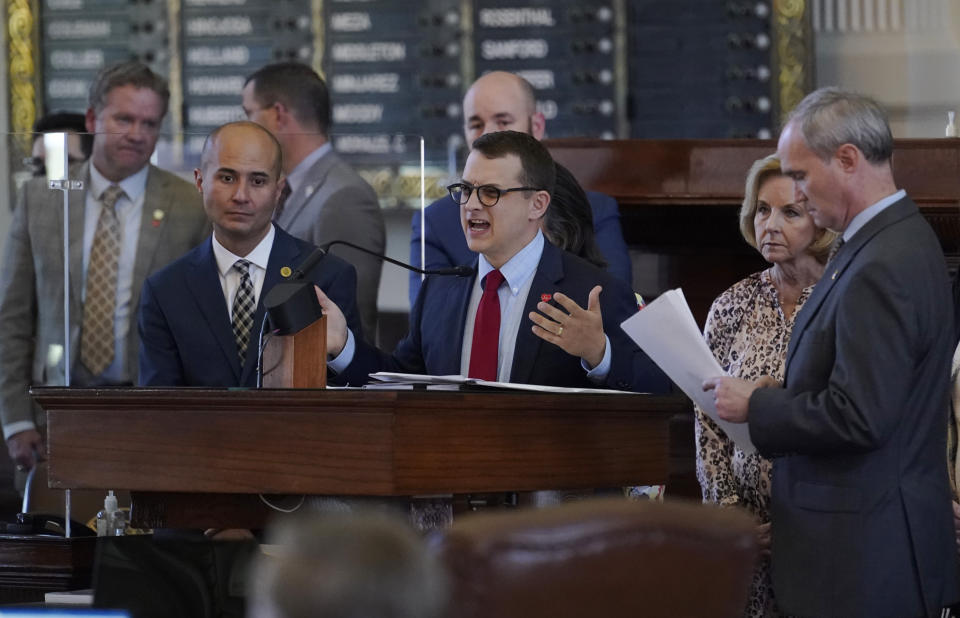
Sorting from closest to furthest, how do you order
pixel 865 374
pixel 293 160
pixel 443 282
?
pixel 865 374 < pixel 443 282 < pixel 293 160

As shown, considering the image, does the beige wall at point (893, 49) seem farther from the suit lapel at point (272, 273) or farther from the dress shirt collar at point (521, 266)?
the suit lapel at point (272, 273)

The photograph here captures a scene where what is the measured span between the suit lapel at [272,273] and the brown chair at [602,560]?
75.4 inches

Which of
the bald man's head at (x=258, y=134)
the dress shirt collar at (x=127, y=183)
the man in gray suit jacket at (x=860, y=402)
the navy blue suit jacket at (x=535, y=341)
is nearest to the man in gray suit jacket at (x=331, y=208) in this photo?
the bald man's head at (x=258, y=134)

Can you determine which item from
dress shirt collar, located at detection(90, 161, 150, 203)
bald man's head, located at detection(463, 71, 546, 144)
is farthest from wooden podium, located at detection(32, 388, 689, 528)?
bald man's head, located at detection(463, 71, 546, 144)

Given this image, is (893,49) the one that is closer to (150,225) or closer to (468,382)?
(150,225)

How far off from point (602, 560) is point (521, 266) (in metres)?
2.08

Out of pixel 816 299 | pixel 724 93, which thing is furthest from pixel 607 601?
pixel 724 93

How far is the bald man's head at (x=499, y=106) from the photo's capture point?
503cm

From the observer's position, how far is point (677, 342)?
3258 millimetres

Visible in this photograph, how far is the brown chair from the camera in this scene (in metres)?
1.52

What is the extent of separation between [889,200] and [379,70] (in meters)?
4.13

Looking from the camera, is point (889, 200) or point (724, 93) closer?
point (889, 200)

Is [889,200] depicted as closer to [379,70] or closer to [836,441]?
[836,441]

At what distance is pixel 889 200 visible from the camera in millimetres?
3219
